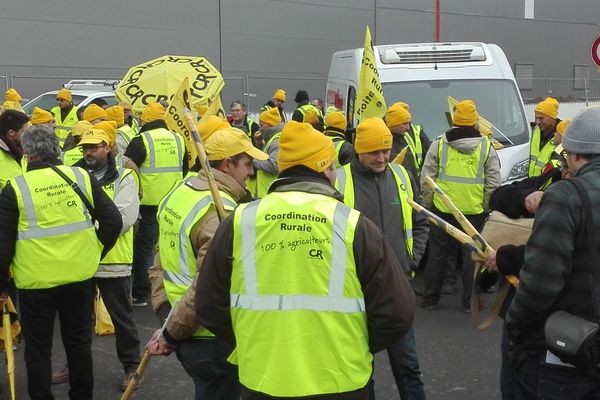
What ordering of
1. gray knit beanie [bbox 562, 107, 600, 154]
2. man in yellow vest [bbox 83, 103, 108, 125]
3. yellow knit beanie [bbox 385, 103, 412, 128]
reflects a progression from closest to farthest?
gray knit beanie [bbox 562, 107, 600, 154]
yellow knit beanie [bbox 385, 103, 412, 128]
man in yellow vest [bbox 83, 103, 108, 125]

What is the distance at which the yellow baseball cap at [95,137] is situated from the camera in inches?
224

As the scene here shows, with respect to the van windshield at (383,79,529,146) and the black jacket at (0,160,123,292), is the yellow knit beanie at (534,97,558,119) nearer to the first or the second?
the van windshield at (383,79,529,146)

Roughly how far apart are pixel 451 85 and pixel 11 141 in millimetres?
5776

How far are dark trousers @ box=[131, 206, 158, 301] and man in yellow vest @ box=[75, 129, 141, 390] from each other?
7.00 ft

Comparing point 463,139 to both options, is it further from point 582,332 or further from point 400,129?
point 582,332

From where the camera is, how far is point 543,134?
9.02m

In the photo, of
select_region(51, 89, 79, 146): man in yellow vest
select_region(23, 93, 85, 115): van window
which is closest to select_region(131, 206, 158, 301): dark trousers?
select_region(51, 89, 79, 146): man in yellow vest

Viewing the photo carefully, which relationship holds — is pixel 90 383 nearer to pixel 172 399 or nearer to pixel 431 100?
pixel 172 399

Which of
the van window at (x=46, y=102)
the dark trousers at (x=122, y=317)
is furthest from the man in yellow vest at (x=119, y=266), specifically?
the van window at (x=46, y=102)

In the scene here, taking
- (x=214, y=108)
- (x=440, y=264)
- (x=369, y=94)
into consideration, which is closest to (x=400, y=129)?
(x=369, y=94)

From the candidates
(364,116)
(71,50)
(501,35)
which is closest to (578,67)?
(501,35)

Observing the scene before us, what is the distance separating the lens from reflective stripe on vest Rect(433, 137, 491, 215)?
7.53 m

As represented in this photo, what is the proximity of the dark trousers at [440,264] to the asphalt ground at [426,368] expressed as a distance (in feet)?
1.28

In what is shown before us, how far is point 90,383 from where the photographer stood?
5113 mm
